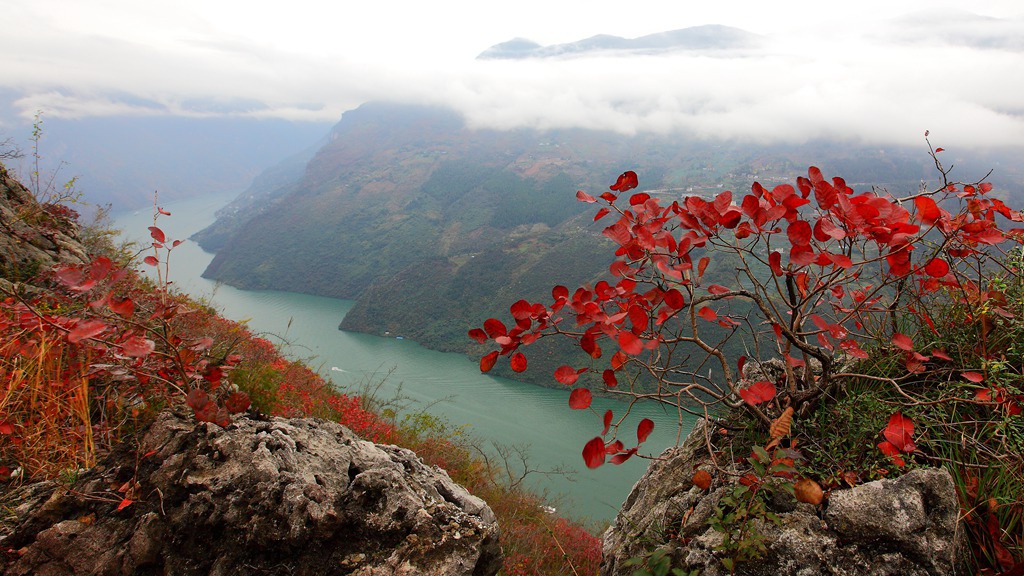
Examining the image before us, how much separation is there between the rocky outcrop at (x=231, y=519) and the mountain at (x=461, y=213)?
3061cm

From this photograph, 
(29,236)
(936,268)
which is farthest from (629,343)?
(29,236)

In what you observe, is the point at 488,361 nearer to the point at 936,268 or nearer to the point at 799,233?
the point at 799,233

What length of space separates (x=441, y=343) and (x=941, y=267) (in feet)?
145

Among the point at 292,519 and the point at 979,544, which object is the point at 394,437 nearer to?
the point at 292,519

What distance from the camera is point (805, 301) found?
1.47 m

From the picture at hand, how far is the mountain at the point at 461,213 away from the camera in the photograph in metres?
51.7

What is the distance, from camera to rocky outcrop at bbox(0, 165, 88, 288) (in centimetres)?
337

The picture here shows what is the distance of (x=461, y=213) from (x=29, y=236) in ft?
293

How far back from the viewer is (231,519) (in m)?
1.50

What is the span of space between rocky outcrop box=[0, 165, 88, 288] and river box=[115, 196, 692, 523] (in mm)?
3830

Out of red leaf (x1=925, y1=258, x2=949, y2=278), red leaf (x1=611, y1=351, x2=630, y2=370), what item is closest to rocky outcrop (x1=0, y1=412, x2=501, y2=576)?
red leaf (x1=611, y1=351, x2=630, y2=370)

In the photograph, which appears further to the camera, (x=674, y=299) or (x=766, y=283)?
(x=766, y=283)

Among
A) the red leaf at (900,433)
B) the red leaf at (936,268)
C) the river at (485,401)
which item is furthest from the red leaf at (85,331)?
the river at (485,401)

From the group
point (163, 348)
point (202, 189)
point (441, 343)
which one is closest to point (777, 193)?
point (163, 348)
